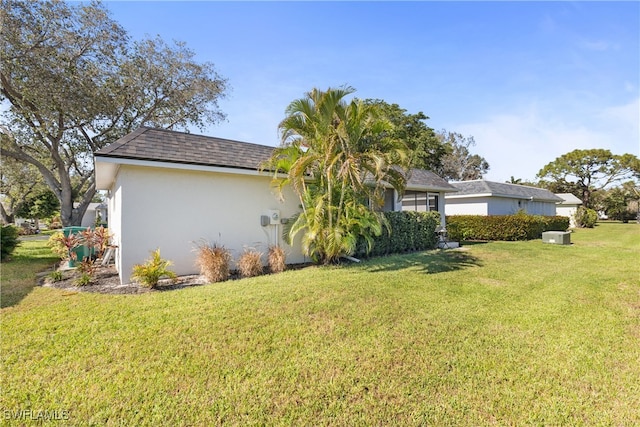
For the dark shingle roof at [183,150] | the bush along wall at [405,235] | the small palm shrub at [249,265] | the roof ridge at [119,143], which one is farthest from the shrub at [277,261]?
the roof ridge at [119,143]

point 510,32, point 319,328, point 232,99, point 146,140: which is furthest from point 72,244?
point 232,99

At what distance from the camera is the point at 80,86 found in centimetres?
1611

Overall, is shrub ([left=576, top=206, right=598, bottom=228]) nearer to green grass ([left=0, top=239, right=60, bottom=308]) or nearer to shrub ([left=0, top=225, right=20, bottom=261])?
green grass ([left=0, top=239, right=60, bottom=308])

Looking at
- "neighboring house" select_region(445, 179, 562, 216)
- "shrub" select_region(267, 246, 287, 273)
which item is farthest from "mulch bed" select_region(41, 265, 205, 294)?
"neighboring house" select_region(445, 179, 562, 216)

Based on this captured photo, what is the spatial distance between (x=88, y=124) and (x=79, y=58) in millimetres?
3939

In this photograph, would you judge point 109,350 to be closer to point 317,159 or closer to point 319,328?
point 319,328

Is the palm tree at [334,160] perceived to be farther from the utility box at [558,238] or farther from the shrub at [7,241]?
the utility box at [558,238]

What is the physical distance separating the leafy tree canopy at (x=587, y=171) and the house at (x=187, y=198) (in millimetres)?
51737

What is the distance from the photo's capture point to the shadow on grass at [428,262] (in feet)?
28.8

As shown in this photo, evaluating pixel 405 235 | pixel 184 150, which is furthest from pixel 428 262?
pixel 184 150

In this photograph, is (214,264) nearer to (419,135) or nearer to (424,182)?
(424,182)

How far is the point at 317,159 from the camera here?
8.64 metres

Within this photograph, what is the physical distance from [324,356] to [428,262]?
684 centimetres

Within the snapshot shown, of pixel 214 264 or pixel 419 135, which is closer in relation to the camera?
pixel 214 264
